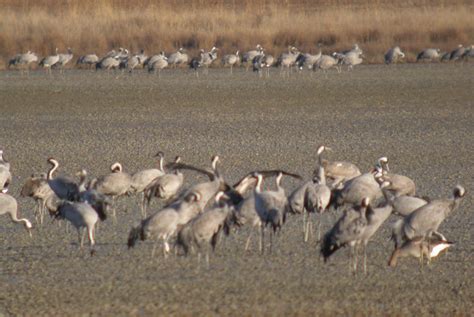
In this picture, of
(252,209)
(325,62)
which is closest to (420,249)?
(252,209)

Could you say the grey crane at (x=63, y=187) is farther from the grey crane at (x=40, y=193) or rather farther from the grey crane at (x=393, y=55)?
the grey crane at (x=393, y=55)

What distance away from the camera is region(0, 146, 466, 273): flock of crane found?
10773 millimetres

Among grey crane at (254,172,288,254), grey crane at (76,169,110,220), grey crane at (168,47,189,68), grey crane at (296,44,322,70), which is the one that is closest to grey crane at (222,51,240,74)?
grey crane at (168,47,189,68)

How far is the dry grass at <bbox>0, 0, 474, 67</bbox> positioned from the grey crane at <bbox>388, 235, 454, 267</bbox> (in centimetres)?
3442

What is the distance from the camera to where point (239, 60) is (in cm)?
4303

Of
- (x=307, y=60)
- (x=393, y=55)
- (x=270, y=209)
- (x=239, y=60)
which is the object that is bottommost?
(x=239, y=60)

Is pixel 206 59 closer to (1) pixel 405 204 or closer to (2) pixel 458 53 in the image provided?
(2) pixel 458 53

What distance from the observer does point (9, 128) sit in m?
23.8

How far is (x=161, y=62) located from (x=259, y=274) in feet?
97.6

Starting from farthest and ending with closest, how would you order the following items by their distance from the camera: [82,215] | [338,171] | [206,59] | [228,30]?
[228,30], [206,59], [338,171], [82,215]

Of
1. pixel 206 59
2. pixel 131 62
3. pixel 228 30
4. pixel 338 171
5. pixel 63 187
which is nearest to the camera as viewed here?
pixel 63 187

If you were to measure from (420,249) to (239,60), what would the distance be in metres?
32.6

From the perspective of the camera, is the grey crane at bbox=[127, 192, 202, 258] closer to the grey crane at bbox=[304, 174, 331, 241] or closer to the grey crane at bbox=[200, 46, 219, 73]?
the grey crane at bbox=[304, 174, 331, 241]

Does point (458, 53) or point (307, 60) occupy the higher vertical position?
point (307, 60)
